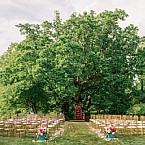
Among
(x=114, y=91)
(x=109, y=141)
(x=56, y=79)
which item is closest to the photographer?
(x=109, y=141)

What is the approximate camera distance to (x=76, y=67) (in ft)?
102

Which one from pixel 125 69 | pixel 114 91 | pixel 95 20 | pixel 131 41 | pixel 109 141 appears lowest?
pixel 109 141

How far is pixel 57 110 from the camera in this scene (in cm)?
3625

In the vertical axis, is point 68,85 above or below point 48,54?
below

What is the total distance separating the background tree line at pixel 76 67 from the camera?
30703 mm

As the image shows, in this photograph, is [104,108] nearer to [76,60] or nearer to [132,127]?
[76,60]

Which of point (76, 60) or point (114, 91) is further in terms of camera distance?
point (114, 91)

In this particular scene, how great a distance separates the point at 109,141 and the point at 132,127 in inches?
183

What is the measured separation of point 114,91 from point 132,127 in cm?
1810

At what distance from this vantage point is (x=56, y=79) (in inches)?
1195

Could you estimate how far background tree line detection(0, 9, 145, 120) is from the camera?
30.7m

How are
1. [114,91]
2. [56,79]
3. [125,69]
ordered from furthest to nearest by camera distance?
[114,91] → [125,69] → [56,79]

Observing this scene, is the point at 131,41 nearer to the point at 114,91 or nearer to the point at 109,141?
the point at 114,91

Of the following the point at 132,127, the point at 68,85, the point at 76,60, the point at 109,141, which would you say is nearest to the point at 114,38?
the point at 76,60
